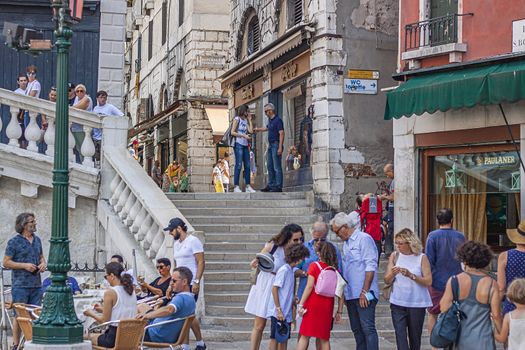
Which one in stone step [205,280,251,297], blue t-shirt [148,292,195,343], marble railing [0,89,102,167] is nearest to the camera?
blue t-shirt [148,292,195,343]

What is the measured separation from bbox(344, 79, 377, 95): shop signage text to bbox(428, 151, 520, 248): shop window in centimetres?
280

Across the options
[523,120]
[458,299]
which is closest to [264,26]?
[523,120]

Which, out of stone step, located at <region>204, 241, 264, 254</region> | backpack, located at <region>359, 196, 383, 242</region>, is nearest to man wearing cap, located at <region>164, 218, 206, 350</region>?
stone step, located at <region>204, 241, 264, 254</region>

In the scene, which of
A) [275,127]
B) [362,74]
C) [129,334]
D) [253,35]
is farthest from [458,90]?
[253,35]

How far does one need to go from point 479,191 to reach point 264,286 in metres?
5.23

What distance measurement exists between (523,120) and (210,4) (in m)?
19.3

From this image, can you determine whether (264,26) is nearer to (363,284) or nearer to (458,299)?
(363,284)

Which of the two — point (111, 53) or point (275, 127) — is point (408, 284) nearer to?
point (275, 127)

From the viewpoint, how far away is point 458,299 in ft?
28.7

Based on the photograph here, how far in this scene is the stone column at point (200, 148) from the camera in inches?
1278

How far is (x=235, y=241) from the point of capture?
16.1 metres

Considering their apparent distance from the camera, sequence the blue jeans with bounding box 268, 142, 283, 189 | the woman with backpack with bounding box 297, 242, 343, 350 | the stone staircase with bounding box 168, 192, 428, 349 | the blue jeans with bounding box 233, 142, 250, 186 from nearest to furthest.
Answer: the woman with backpack with bounding box 297, 242, 343, 350
the stone staircase with bounding box 168, 192, 428, 349
the blue jeans with bounding box 233, 142, 250, 186
the blue jeans with bounding box 268, 142, 283, 189

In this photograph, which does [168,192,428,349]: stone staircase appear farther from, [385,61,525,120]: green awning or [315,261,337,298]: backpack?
[315,261,337,298]: backpack

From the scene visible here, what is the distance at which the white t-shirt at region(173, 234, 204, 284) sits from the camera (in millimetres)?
12398
